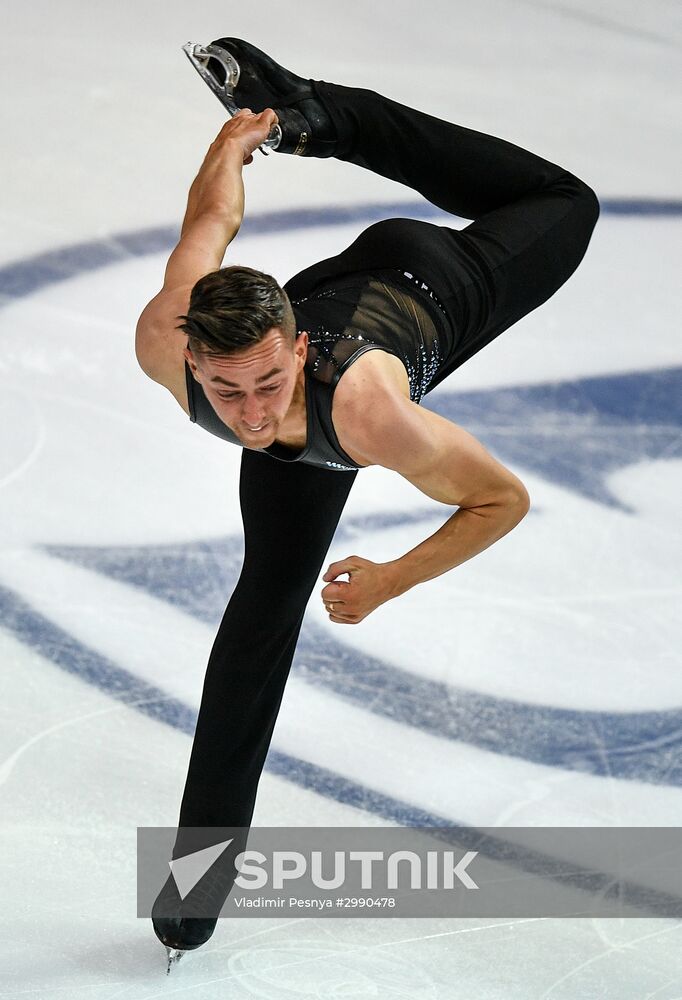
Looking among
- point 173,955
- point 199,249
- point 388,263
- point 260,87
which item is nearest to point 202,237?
point 199,249

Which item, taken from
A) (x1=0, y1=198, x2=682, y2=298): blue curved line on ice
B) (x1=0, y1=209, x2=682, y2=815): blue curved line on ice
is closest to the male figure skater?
(x1=0, y1=209, x2=682, y2=815): blue curved line on ice

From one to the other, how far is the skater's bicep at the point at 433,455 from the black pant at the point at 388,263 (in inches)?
13.9

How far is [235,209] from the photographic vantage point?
2.39 metres

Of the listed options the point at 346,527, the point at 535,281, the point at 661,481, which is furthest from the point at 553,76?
the point at 535,281

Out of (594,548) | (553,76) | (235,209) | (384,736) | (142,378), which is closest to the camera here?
(235,209)

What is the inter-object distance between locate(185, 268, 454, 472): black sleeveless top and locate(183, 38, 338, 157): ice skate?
0.38m

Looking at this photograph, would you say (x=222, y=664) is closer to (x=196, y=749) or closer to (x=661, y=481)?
(x=196, y=749)

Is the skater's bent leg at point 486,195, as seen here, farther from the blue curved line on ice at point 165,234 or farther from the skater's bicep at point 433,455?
the blue curved line on ice at point 165,234

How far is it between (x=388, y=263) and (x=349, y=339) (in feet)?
1.11

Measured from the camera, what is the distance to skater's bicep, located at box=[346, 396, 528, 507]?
2.05 meters

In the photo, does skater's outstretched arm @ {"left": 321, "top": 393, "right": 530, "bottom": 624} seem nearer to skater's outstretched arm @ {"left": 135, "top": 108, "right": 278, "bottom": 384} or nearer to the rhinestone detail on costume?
the rhinestone detail on costume

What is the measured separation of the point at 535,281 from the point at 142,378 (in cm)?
175

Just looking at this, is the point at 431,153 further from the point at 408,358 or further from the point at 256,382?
the point at 256,382

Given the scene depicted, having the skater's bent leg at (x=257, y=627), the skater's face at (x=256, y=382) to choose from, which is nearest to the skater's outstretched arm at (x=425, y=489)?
the skater's face at (x=256, y=382)
